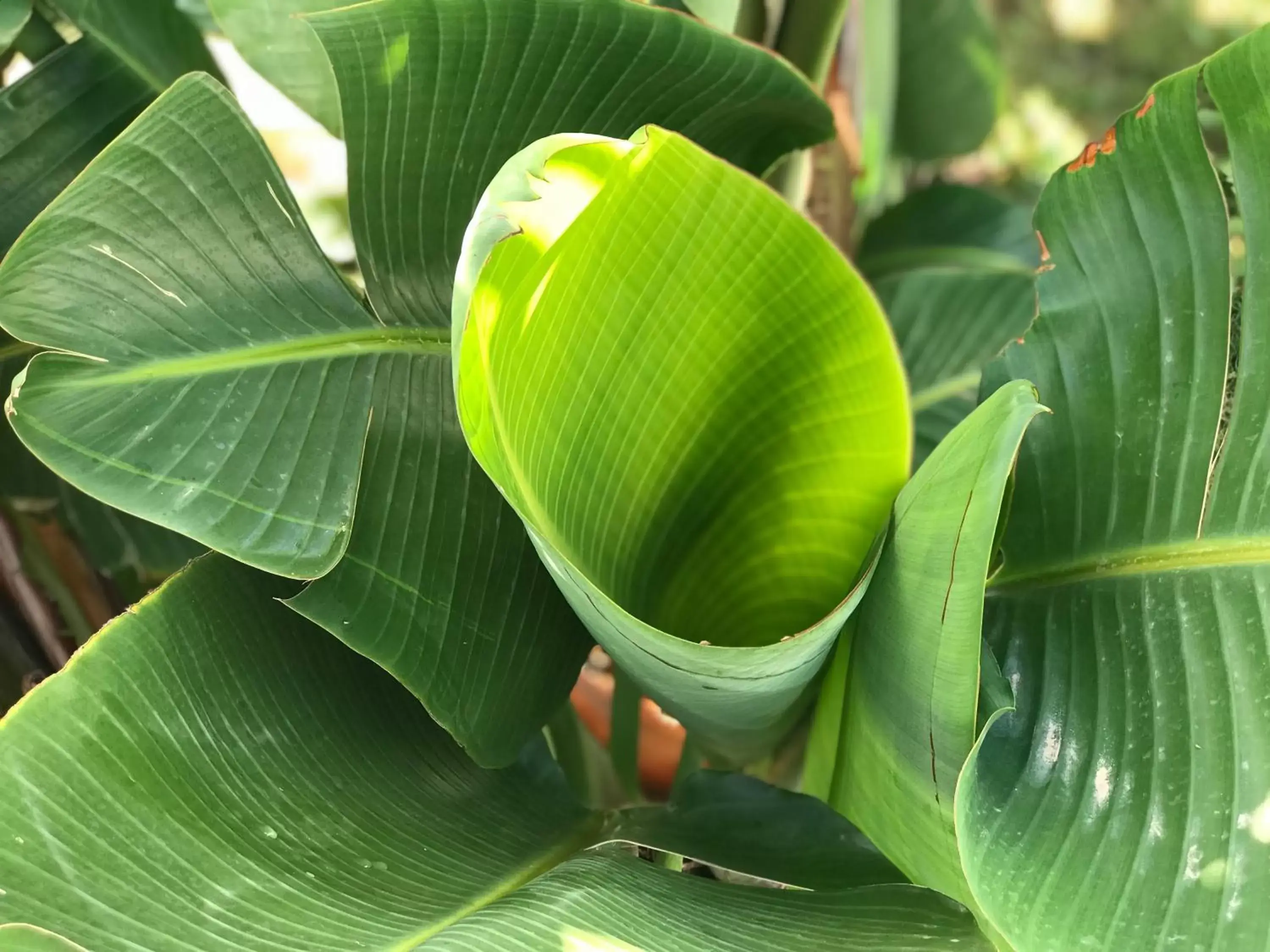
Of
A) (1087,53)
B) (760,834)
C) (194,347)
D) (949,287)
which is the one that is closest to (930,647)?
(760,834)

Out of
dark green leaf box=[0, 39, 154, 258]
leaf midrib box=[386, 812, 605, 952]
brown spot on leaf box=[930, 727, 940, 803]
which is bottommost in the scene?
leaf midrib box=[386, 812, 605, 952]

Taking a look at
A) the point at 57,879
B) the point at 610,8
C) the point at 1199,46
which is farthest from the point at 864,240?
the point at 1199,46

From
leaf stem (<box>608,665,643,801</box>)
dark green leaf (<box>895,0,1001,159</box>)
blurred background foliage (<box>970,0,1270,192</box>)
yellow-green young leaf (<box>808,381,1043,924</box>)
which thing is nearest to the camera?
yellow-green young leaf (<box>808,381,1043,924</box>)

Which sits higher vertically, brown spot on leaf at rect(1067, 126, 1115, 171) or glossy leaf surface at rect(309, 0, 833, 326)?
brown spot on leaf at rect(1067, 126, 1115, 171)

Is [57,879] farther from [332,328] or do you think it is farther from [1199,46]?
[1199,46]

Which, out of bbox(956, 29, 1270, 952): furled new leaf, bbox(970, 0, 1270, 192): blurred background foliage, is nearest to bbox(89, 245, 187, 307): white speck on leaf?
bbox(956, 29, 1270, 952): furled new leaf

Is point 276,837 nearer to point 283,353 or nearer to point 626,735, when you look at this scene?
point 283,353

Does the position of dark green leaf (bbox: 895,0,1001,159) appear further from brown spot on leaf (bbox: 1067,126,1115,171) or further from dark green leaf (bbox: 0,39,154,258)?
dark green leaf (bbox: 0,39,154,258)

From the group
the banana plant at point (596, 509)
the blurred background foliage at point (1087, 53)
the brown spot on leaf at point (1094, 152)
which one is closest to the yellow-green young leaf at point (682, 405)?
the banana plant at point (596, 509)
